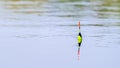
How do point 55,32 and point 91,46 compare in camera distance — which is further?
point 55,32

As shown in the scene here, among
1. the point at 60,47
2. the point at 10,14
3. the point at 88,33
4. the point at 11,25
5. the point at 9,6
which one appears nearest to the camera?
the point at 60,47

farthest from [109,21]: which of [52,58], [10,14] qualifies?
[52,58]

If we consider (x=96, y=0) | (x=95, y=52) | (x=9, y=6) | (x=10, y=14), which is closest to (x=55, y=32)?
(x=95, y=52)

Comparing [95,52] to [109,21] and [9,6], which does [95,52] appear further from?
[9,6]

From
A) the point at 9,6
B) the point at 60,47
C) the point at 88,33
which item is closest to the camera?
the point at 60,47

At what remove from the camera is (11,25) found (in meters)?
37.0

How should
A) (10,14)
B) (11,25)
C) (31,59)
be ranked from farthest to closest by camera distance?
(10,14)
(11,25)
(31,59)

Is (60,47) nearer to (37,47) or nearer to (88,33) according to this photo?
(37,47)

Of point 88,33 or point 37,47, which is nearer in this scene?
point 37,47

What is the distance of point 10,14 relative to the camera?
43.7 m

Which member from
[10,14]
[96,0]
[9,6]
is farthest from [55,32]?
[96,0]

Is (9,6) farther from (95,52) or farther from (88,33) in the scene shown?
(95,52)

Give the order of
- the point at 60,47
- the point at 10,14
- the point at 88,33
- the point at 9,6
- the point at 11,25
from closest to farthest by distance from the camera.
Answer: the point at 60,47
the point at 88,33
the point at 11,25
the point at 10,14
the point at 9,6

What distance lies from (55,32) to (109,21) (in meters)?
6.10
